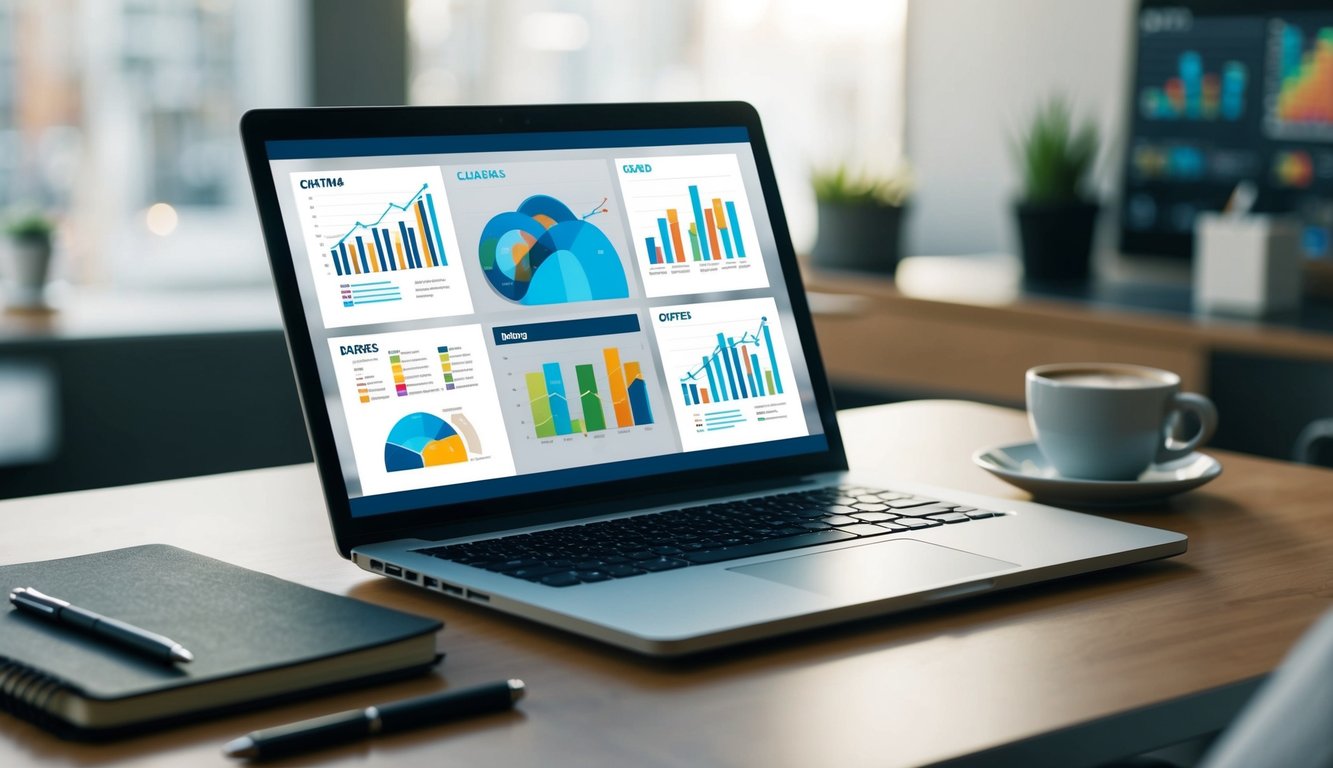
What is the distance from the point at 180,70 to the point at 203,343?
86cm

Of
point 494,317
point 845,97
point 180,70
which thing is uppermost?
point 180,70

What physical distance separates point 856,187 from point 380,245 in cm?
240

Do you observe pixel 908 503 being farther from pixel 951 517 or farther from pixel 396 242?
pixel 396 242

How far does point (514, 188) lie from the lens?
37.3 inches

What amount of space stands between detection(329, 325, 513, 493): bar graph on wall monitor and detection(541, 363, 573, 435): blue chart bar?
37 mm

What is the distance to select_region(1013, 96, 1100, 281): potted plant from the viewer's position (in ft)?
9.65

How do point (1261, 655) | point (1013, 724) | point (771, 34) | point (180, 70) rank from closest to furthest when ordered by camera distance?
point (1013, 724), point (1261, 655), point (180, 70), point (771, 34)

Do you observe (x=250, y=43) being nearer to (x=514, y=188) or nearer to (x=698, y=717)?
(x=514, y=188)

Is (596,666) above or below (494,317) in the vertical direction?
below

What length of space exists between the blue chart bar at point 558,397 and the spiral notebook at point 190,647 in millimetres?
236

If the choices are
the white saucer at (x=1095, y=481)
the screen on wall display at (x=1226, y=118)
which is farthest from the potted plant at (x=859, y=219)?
the white saucer at (x=1095, y=481)

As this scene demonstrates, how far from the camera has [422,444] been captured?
869 mm

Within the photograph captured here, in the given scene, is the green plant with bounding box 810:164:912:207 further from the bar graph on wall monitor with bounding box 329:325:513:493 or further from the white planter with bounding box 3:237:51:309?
the bar graph on wall monitor with bounding box 329:325:513:493

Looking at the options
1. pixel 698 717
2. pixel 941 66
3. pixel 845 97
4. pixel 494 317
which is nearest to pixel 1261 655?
pixel 698 717
